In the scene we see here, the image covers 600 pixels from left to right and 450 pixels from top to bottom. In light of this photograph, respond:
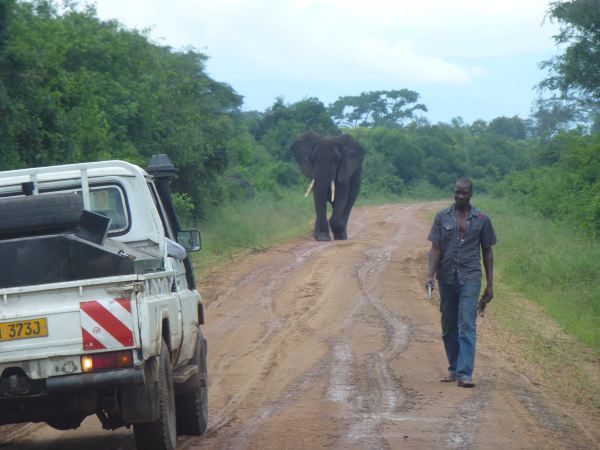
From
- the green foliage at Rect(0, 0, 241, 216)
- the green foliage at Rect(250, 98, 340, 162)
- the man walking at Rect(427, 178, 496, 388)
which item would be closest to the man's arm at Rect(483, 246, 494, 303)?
the man walking at Rect(427, 178, 496, 388)

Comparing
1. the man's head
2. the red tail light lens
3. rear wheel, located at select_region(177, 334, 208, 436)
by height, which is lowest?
rear wheel, located at select_region(177, 334, 208, 436)

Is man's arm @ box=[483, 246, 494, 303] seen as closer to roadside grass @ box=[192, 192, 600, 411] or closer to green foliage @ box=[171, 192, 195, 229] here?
roadside grass @ box=[192, 192, 600, 411]

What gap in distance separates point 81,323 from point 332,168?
72.4 feet

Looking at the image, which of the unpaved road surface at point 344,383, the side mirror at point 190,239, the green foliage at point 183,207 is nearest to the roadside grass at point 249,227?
the green foliage at point 183,207

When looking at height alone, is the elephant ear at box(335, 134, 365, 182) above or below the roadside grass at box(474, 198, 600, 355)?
above

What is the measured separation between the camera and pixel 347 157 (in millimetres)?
28281

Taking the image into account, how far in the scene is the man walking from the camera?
9438 mm

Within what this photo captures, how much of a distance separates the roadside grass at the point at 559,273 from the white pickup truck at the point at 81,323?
6669 mm

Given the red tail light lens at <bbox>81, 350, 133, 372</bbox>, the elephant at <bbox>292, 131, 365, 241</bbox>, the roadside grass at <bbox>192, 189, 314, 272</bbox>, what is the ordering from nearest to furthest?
1. the red tail light lens at <bbox>81, 350, 133, 372</bbox>
2. the roadside grass at <bbox>192, 189, 314, 272</bbox>
3. the elephant at <bbox>292, 131, 365, 241</bbox>

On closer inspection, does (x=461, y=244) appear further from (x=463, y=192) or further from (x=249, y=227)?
(x=249, y=227)

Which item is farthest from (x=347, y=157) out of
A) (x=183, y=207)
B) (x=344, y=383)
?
(x=344, y=383)

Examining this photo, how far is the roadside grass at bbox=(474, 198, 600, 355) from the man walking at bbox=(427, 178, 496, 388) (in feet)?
8.99

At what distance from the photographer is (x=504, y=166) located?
61.9 metres

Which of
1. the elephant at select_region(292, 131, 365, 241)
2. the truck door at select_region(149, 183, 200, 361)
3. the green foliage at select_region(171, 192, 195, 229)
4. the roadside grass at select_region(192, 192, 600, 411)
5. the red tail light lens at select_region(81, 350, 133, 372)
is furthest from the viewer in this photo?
the elephant at select_region(292, 131, 365, 241)
